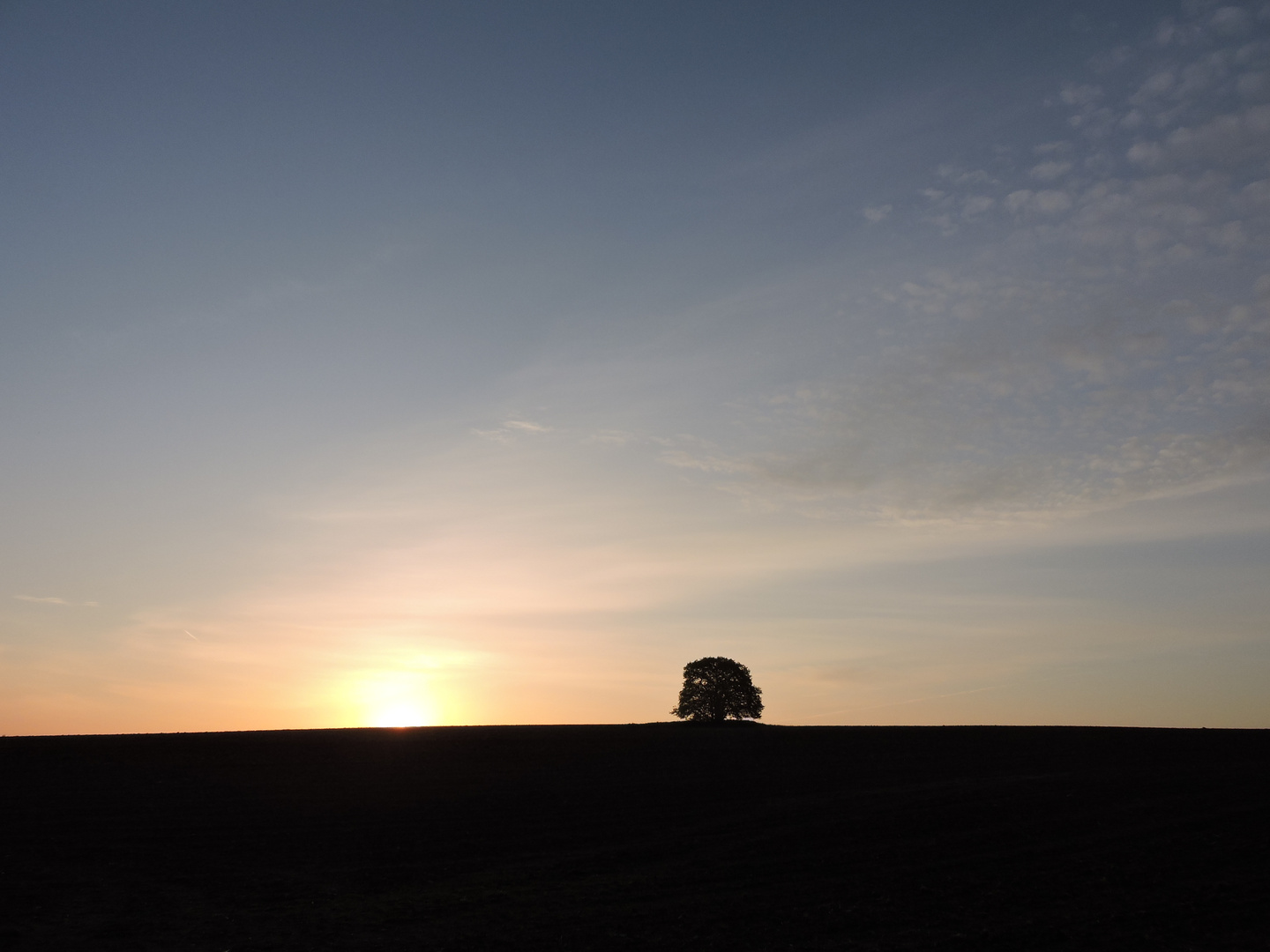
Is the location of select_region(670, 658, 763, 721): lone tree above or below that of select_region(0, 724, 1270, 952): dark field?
above

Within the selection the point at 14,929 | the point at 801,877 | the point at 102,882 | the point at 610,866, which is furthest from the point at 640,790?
the point at 14,929

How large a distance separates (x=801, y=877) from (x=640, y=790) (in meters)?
18.9

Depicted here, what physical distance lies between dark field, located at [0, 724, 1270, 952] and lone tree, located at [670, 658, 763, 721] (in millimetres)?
36528

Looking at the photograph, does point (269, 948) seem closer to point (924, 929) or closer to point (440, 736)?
point (924, 929)

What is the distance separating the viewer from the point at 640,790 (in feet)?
145

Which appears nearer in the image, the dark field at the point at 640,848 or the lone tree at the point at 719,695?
the dark field at the point at 640,848

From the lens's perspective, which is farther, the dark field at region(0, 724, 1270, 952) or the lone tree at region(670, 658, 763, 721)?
the lone tree at region(670, 658, 763, 721)

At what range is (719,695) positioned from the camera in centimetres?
9369

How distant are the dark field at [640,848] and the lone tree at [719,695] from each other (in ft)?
120

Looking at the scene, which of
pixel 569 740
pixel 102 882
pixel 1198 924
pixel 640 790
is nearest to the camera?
pixel 1198 924

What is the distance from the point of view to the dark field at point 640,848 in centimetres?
2183

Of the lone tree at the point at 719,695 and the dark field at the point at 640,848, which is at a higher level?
the lone tree at the point at 719,695

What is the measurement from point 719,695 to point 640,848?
2490 inches

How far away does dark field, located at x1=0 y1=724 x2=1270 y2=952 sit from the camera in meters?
21.8
